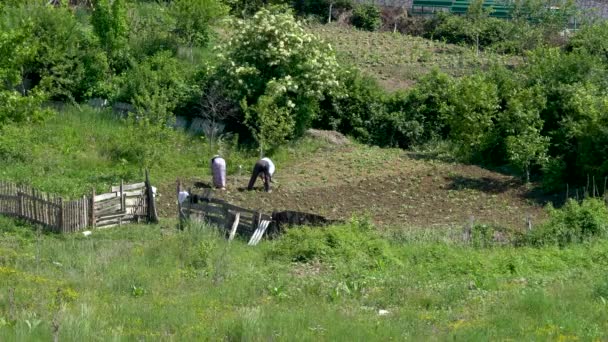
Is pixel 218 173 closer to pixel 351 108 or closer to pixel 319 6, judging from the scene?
pixel 351 108

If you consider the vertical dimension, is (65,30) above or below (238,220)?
above

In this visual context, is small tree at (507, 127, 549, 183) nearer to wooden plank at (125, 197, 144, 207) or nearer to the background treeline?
the background treeline

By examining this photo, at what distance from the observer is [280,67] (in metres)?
34.2

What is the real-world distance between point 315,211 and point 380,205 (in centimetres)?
189

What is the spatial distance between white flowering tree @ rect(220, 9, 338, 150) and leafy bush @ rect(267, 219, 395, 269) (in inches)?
489

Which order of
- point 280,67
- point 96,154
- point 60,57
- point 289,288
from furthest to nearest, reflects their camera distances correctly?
point 60,57
point 280,67
point 96,154
point 289,288

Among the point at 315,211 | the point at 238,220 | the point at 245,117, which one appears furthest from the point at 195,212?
the point at 245,117

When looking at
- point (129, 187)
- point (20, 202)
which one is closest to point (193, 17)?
point (129, 187)

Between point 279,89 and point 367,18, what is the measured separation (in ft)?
66.6

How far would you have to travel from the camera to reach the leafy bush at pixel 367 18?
5172cm

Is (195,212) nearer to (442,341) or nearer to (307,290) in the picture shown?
(307,290)

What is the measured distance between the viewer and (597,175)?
27.7 m

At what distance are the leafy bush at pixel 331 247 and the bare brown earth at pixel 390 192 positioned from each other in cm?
401

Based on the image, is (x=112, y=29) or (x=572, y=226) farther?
(x=112, y=29)
